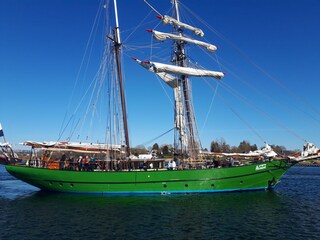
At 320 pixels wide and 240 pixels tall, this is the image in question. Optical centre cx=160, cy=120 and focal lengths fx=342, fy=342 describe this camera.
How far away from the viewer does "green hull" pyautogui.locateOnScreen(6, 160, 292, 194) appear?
3347cm

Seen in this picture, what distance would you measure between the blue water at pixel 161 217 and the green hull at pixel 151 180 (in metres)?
1.34

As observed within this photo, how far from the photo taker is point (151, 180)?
33500 mm

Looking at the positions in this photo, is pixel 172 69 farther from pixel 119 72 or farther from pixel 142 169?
pixel 142 169

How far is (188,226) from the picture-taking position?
20422mm

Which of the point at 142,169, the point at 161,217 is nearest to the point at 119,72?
the point at 142,169

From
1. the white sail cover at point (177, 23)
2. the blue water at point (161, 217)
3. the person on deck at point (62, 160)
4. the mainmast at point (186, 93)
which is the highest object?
the white sail cover at point (177, 23)

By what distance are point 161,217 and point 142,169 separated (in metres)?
12.6

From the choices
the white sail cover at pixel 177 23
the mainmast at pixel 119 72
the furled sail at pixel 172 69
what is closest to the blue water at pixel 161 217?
the mainmast at pixel 119 72

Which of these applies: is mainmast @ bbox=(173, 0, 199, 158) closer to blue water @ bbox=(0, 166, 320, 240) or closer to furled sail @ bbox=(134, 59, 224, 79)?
furled sail @ bbox=(134, 59, 224, 79)

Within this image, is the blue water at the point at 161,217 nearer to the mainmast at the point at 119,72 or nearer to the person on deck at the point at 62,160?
the person on deck at the point at 62,160

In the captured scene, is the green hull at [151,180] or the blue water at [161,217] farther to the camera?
the green hull at [151,180]

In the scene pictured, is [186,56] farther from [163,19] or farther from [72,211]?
[72,211]

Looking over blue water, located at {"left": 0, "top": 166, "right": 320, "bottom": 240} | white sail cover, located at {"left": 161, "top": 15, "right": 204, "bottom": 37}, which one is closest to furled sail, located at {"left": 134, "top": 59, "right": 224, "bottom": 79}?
white sail cover, located at {"left": 161, "top": 15, "right": 204, "bottom": 37}

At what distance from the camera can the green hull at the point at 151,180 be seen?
3347 centimetres
